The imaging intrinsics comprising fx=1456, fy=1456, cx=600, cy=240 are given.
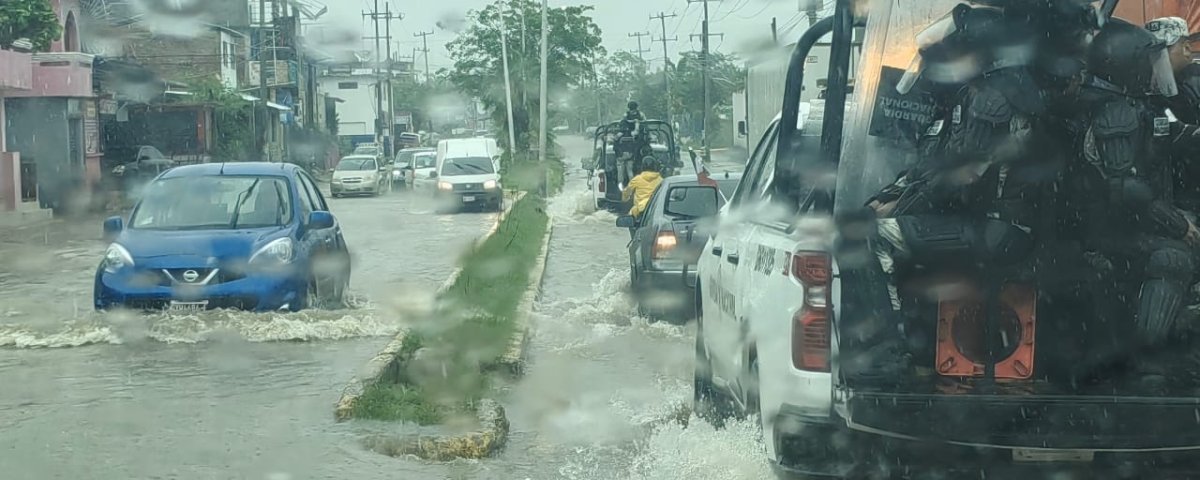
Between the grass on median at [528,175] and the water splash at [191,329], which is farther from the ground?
the grass on median at [528,175]

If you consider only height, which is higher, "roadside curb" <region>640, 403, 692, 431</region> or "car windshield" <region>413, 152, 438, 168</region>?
"car windshield" <region>413, 152, 438, 168</region>

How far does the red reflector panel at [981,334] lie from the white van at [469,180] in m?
29.8


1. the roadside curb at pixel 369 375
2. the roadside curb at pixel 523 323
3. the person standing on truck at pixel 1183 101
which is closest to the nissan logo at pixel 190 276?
the roadside curb at pixel 369 375

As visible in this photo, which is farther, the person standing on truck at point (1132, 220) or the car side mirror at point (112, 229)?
the car side mirror at point (112, 229)

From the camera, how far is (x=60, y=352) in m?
10.7

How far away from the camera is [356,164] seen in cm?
4559

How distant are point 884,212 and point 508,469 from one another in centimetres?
279

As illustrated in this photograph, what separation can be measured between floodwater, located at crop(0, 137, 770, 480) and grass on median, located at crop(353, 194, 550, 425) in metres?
0.26

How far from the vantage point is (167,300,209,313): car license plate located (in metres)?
11.4

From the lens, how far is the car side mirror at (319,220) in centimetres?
1256

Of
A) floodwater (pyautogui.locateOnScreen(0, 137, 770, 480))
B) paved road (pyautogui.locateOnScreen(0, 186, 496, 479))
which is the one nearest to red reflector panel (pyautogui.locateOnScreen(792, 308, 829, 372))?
floodwater (pyautogui.locateOnScreen(0, 137, 770, 480))

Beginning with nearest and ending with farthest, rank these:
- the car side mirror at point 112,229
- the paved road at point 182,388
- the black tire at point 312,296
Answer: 1. the paved road at point 182,388
2. the car side mirror at point 112,229
3. the black tire at point 312,296

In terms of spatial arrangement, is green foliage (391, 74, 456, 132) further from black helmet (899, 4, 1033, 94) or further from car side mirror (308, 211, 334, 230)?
black helmet (899, 4, 1033, 94)

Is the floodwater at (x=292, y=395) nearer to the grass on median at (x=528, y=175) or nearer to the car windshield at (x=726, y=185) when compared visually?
the car windshield at (x=726, y=185)
